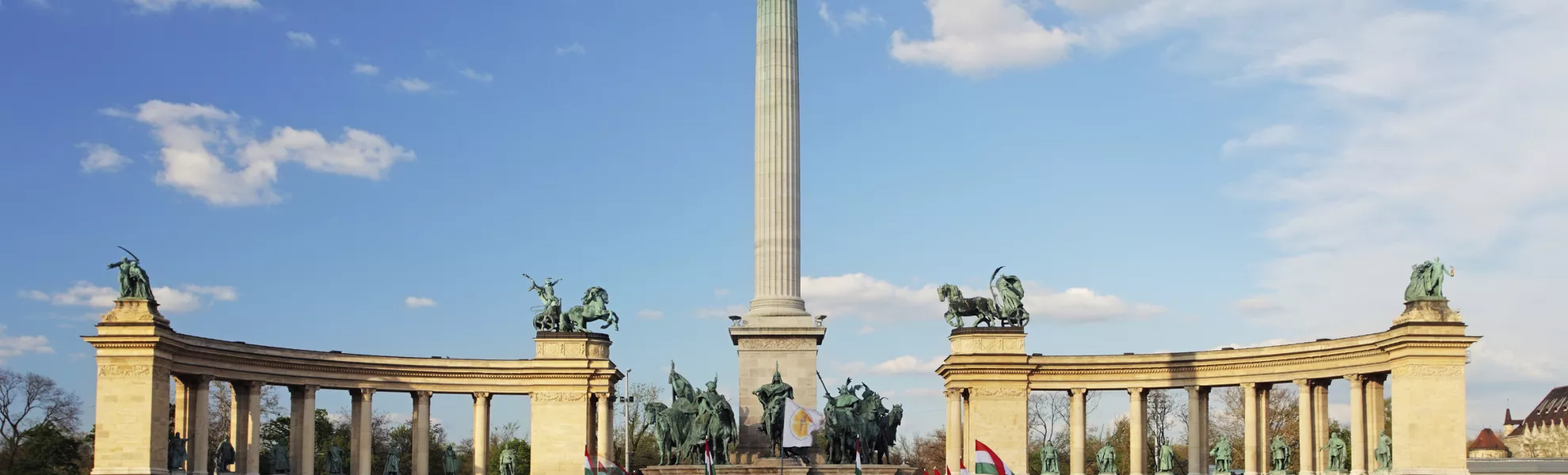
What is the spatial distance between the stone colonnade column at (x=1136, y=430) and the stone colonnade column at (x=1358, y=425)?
9.86 meters

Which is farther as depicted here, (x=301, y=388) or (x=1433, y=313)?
(x=301, y=388)

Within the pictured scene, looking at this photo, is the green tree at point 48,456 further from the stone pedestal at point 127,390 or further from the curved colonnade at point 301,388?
the stone pedestal at point 127,390

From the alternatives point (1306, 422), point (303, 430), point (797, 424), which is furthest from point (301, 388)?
point (1306, 422)

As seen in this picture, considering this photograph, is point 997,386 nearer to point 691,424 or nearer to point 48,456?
point 691,424

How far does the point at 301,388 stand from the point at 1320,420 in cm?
4937

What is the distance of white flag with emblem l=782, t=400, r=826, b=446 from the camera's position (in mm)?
45094

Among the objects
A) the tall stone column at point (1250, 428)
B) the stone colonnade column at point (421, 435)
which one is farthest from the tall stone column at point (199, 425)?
the tall stone column at point (1250, 428)

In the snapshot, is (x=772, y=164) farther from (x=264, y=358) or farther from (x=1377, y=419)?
(x=1377, y=419)

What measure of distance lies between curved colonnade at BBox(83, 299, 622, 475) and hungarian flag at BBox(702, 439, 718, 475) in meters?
27.8

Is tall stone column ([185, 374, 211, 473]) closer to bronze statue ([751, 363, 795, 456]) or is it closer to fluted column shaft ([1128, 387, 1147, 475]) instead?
bronze statue ([751, 363, 795, 456])

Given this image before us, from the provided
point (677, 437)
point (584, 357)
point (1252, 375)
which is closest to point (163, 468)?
point (584, 357)

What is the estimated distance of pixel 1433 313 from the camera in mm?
64375

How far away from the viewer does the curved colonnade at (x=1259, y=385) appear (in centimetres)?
6412

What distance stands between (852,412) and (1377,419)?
32.5m
